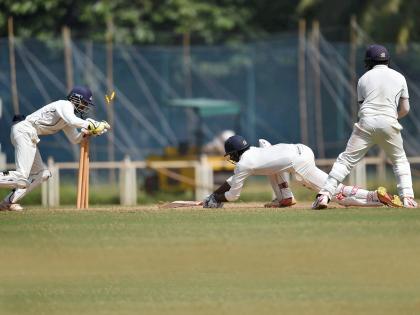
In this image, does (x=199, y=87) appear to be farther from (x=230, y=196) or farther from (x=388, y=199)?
(x=388, y=199)

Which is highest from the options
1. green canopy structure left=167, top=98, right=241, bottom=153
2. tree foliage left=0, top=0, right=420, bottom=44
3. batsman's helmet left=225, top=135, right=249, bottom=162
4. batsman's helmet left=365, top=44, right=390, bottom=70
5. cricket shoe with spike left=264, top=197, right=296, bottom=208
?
tree foliage left=0, top=0, right=420, bottom=44

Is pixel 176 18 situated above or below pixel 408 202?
above

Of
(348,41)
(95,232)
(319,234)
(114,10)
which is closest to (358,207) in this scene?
(319,234)

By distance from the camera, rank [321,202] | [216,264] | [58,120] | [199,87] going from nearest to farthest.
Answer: [216,264] → [321,202] → [58,120] → [199,87]

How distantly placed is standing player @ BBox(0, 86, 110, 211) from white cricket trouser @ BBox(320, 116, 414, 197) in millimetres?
3131

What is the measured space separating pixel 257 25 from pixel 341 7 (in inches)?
110

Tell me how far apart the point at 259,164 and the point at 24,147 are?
3.08 metres

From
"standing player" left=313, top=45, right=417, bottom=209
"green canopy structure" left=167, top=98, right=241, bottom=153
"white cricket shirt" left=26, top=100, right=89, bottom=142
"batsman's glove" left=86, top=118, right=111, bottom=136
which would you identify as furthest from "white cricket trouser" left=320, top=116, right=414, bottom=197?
"green canopy structure" left=167, top=98, right=241, bottom=153

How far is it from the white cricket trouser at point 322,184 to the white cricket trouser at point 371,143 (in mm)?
488

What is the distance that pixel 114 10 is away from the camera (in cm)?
4053

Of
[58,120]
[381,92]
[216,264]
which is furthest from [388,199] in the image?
[58,120]

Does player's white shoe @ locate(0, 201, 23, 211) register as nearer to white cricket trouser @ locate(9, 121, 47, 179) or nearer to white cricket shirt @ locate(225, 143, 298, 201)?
white cricket trouser @ locate(9, 121, 47, 179)

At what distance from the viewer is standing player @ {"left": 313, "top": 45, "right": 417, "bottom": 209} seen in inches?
643

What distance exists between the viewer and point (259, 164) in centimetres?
1703
